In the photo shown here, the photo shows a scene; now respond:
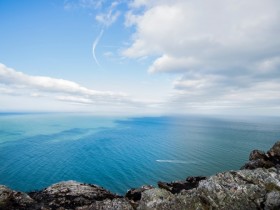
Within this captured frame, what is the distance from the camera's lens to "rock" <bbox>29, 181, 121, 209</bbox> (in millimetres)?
19375

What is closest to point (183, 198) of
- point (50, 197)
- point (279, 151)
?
point (50, 197)

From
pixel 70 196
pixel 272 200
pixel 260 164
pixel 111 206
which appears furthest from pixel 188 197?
pixel 260 164

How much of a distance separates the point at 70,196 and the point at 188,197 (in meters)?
11.6

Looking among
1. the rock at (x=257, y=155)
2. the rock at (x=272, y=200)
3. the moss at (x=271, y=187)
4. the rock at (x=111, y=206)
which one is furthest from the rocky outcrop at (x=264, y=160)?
the rock at (x=111, y=206)

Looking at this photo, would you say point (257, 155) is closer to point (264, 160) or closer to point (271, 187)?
point (264, 160)

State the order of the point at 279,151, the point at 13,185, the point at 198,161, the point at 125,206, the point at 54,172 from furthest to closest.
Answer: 1. the point at 198,161
2. the point at 54,172
3. the point at 13,185
4. the point at 279,151
5. the point at 125,206

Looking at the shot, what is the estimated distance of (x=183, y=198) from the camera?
18.4 metres

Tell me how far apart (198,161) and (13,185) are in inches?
3068

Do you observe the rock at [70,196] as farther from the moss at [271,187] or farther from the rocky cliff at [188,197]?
the moss at [271,187]

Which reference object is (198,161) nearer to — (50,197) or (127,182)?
(127,182)

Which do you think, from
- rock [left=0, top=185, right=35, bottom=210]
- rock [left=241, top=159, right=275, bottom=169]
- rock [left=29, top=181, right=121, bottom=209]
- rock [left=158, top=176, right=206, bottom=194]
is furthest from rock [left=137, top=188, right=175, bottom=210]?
rock [left=241, top=159, right=275, bottom=169]

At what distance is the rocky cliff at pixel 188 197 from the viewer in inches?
702

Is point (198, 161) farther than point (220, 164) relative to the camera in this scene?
Yes

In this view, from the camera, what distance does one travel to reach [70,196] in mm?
20891
